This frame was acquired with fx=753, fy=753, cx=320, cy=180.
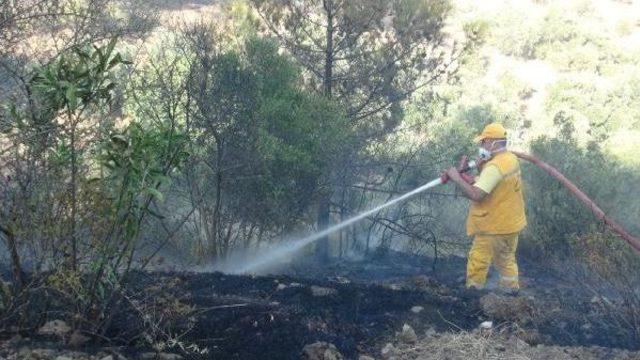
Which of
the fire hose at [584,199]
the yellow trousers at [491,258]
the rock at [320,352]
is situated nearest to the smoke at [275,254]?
the fire hose at [584,199]

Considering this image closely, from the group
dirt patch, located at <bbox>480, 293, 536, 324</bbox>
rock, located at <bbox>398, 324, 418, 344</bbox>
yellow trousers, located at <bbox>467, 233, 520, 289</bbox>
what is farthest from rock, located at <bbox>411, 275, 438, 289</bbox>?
rock, located at <bbox>398, 324, 418, 344</bbox>

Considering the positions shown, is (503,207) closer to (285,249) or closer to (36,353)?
(285,249)

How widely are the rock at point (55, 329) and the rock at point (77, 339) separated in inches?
3.5

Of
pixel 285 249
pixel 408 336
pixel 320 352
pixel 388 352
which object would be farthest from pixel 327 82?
pixel 320 352

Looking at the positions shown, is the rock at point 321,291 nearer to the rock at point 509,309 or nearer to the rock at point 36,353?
the rock at point 509,309

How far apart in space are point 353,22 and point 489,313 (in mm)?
4413

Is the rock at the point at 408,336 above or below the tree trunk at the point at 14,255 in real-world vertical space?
below

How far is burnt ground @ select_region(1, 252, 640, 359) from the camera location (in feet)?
15.0

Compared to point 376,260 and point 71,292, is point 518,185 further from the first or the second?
point 71,292

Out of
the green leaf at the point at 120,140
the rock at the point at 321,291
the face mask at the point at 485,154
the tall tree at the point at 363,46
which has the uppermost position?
the tall tree at the point at 363,46

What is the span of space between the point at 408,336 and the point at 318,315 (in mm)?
671

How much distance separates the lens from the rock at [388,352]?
4.83 m

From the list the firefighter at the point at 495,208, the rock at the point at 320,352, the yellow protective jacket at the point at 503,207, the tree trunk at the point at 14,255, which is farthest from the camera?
the yellow protective jacket at the point at 503,207

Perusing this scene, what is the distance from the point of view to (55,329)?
4.38 metres
